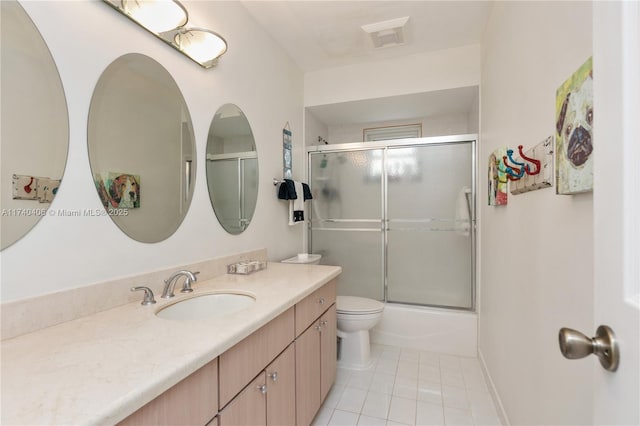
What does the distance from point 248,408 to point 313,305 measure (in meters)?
0.61

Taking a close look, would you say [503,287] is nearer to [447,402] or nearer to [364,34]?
[447,402]

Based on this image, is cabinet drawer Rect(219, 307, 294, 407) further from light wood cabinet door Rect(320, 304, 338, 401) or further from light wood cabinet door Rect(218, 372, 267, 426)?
light wood cabinet door Rect(320, 304, 338, 401)

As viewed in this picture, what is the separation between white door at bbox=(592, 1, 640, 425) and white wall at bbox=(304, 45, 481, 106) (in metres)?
2.19

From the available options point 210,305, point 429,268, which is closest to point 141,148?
point 210,305

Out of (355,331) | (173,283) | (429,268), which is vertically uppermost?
(173,283)

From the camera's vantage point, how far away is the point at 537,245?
111cm

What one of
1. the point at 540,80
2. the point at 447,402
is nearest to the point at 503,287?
the point at 447,402

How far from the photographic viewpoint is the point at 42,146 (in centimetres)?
92

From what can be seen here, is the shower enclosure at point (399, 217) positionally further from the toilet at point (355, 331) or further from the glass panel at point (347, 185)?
the toilet at point (355, 331)

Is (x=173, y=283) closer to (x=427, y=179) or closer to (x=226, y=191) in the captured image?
(x=226, y=191)

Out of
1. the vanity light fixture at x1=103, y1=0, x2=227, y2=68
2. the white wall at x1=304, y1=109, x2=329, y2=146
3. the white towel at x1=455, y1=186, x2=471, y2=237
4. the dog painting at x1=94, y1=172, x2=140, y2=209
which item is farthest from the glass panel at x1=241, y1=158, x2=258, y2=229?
the white towel at x1=455, y1=186, x2=471, y2=237

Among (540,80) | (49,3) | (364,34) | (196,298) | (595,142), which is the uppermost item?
(364,34)

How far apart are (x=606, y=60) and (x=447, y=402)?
197 centimetres

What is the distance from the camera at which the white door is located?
0.41 metres
